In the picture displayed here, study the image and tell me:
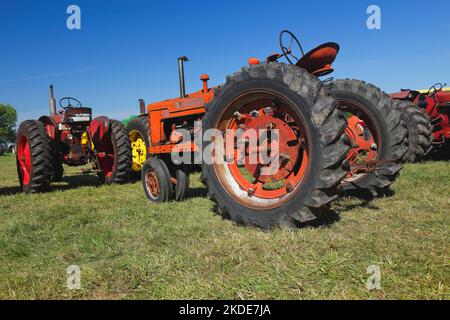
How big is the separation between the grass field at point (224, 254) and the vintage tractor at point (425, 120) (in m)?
4.16

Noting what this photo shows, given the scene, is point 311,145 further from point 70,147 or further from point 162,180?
point 70,147

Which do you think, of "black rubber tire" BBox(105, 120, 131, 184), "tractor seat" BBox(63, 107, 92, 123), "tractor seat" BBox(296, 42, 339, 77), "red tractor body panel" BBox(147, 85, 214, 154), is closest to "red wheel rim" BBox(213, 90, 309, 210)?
"tractor seat" BBox(296, 42, 339, 77)

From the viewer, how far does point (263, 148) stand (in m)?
3.78

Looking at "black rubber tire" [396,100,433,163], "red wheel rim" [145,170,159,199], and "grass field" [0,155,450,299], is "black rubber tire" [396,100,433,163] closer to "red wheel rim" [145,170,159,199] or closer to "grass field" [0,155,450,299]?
"grass field" [0,155,450,299]

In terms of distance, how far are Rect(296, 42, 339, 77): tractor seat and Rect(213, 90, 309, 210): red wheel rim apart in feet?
1.66

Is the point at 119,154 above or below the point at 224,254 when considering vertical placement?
above

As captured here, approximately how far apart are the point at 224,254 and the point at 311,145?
1160 mm

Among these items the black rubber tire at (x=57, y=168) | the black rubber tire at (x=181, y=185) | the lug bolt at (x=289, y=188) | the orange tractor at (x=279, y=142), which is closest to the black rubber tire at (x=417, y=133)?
the orange tractor at (x=279, y=142)

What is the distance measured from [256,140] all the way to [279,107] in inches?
16.0

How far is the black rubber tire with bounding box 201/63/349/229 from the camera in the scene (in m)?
3.11

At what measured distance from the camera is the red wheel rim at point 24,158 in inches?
297

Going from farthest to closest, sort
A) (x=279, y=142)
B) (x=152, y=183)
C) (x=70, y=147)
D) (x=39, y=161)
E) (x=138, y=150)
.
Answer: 1. (x=138, y=150)
2. (x=70, y=147)
3. (x=39, y=161)
4. (x=152, y=183)
5. (x=279, y=142)

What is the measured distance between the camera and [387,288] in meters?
2.13

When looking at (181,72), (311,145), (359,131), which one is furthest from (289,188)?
(181,72)
